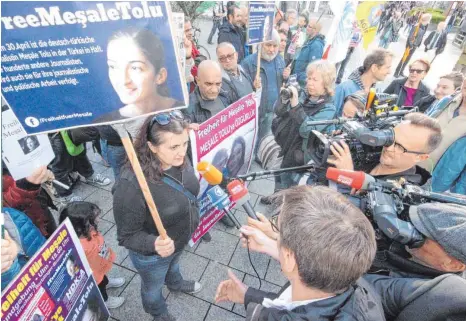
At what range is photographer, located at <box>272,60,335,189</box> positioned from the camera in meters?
2.98

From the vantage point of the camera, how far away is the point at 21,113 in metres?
1.17

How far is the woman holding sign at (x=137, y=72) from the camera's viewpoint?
1.23 m

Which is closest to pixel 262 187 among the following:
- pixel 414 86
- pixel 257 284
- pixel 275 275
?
pixel 275 275

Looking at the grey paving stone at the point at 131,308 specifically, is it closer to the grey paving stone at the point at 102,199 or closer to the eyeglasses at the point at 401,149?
the grey paving stone at the point at 102,199

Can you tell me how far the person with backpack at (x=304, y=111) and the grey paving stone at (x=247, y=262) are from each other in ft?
3.65

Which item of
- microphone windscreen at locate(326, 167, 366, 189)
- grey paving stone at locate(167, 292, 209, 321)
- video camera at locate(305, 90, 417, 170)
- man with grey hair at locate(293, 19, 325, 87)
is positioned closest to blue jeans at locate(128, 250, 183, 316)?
grey paving stone at locate(167, 292, 209, 321)

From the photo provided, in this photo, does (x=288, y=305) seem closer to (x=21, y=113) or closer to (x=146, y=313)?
(x=21, y=113)

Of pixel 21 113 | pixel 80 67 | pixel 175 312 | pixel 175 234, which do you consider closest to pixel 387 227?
pixel 175 234

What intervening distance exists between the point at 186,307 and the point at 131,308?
1.63ft

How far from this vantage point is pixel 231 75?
3.82 m

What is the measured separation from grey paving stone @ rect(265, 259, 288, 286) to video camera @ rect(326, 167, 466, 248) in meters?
1.45

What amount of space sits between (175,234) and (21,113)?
50.2 inches

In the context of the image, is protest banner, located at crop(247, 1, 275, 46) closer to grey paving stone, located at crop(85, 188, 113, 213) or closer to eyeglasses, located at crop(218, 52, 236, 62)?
eyeglasses, located at crop(218, 52, 236, 62)

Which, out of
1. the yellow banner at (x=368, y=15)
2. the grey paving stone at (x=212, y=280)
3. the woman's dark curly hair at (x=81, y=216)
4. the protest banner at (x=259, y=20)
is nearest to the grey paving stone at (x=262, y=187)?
the grey paving stone at (x=212, y=280)
